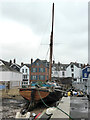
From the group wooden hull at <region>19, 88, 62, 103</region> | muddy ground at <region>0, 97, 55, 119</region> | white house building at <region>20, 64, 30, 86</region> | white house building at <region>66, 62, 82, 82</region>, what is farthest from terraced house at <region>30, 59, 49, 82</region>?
wooden hull at <region>19, 88, 62, 103</region>

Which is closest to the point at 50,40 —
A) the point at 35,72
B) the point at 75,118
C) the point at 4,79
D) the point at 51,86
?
the point at 51,86

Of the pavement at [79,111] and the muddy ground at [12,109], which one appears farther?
the muddy ground at [12,109]

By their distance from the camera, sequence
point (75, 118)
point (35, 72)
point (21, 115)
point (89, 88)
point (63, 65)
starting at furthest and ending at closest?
1. point (63, 65)
2. point (35, 72)
3. point (89, 88)
4. point (75, 118)
5. point (21, 115)

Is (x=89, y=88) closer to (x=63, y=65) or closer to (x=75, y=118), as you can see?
(x=75, y=118)

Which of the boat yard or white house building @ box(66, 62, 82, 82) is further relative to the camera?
white house building @ box(66, 62, 82, 82)

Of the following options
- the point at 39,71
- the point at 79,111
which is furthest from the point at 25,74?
the point at 79,111

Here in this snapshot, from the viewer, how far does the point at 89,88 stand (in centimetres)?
2270

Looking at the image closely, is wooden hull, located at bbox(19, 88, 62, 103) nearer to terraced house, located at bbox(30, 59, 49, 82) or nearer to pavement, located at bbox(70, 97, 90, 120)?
pavement, located at bbox(70, 97, 90, 120)

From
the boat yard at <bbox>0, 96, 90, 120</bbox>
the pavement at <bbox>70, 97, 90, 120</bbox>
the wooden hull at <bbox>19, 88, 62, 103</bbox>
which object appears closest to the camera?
the boat yard at <bbox>0, 96, 90, 120</bbox>

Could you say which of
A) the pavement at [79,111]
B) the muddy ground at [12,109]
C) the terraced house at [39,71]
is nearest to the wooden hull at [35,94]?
the muddy ground at [12,109]

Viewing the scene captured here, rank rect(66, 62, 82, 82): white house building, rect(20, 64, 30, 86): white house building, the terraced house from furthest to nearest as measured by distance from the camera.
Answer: rect(66, 62, 82, 82): white house building
rect(20, 64, 30, 86): white house building
the terraced house

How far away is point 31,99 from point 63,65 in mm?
53796

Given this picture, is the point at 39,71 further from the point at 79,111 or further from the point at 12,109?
the point at 79,111

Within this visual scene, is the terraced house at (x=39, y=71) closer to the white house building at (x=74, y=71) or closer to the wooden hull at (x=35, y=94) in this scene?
the white house building at (x=74, y=71)
